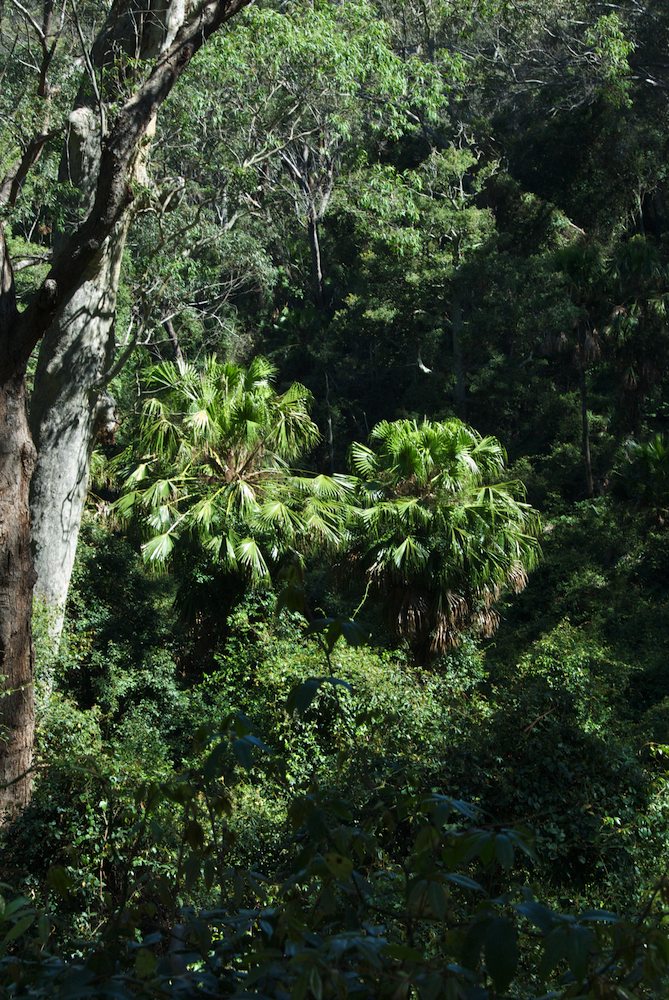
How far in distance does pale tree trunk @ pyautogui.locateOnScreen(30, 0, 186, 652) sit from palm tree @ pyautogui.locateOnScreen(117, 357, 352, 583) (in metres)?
2.30

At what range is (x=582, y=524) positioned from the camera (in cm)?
2103

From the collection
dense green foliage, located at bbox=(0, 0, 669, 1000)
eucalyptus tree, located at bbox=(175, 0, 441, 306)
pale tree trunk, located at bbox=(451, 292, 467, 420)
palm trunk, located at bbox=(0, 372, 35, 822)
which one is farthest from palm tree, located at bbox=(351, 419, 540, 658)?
pale tree trunk, located at bbox=(451, 292, 467, 420)

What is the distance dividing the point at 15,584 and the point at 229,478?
597 centimetres

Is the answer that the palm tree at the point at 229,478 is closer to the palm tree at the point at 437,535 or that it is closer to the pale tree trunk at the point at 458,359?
the palm tree at the point at 437,535

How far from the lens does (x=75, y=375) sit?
942cm

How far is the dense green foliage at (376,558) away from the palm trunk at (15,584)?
63 centimetres

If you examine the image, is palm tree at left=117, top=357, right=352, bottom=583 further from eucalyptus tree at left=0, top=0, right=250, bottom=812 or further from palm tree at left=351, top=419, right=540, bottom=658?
eucalyptus tree at left=0, top=0, right=250, bottom=812

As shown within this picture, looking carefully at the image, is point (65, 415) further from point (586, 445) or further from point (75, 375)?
point (586, 445)

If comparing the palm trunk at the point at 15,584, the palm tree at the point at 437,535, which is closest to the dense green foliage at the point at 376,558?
the palm tree at the point at 437,535

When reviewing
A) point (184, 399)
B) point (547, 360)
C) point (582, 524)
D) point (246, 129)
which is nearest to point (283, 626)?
point (184, 399)

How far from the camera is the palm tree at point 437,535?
1192 centimetres

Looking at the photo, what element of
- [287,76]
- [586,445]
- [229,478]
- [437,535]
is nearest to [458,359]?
[586,445]

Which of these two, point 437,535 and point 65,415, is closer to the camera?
→ point 65,415

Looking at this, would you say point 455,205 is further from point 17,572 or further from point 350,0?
point 17,572
